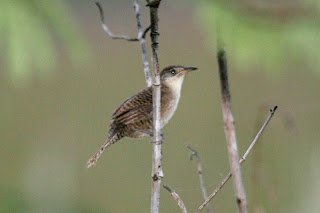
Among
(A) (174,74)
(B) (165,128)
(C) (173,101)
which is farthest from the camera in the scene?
(B) (165,128)

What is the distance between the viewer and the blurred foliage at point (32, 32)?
2.08 metres

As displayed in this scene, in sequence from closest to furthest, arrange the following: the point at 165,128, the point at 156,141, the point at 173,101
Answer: the point at 156,141
the point at 173,101
the point at 165,128

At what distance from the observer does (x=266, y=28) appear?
1907mm

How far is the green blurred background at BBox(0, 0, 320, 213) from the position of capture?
81.4 inches

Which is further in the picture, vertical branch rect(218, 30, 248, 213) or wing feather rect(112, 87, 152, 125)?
wing feather rect(112, 87, 152, 125)

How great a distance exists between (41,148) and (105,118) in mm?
8283

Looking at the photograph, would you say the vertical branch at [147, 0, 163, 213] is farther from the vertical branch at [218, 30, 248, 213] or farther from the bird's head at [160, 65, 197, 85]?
the bird's head at [160, 65, 197, 85]

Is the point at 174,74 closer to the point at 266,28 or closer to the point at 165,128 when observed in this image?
the point at 266,28

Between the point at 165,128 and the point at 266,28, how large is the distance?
7992 mm

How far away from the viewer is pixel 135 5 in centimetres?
278

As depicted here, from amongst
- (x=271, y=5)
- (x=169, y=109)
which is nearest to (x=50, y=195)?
(x=169, y=109)

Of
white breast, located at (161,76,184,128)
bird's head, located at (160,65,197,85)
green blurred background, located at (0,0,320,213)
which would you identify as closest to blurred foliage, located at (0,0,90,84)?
green blurred background, located at (0,0,320,213)

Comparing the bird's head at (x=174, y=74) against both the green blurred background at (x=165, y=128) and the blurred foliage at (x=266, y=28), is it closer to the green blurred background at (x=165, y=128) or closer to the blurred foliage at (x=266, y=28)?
the green blurred background at (x=165, y=128)

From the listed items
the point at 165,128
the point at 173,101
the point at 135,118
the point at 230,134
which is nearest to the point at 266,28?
the point at 230,134
